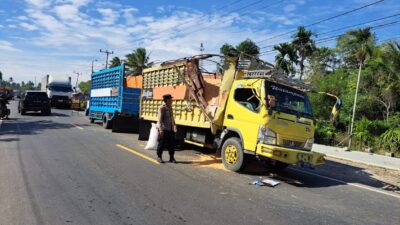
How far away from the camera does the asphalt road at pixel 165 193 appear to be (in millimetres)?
5508

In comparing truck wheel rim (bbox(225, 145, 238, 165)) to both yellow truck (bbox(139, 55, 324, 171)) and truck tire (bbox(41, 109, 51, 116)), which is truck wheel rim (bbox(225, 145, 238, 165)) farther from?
truck tire (bbox(41, 109, 51, 116))

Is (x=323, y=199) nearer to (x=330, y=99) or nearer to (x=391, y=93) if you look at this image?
(x=391, y=93)

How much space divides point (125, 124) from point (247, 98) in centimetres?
898

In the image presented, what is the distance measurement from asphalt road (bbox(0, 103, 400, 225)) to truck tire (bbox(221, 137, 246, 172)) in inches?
8.9

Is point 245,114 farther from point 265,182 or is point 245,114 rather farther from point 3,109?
point 3,109

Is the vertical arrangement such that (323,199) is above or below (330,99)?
below

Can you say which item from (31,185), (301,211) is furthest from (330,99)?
(31,185)

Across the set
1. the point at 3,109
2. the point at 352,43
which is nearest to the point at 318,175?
the point at 3,109

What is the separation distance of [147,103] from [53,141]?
3.61 meters

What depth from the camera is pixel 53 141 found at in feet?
41.8

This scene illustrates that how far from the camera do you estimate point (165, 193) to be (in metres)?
6.69

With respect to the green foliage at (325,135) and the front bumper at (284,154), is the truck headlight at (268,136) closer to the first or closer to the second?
the front bumper at (284,154)

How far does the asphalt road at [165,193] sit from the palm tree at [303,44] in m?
28.3

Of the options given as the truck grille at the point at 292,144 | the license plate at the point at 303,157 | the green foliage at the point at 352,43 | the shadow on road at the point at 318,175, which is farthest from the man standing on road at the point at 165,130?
the green foliage at the point at 352,43
